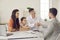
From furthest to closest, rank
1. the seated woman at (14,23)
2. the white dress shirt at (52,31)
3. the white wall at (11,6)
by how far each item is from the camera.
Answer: the white wall at (11,6) < the seated woman at (14,23) < the white dress shirt at (52,31)

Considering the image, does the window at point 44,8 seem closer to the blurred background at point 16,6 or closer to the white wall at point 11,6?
the blurred background at point 16,6

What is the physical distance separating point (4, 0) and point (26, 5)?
83 centimetres

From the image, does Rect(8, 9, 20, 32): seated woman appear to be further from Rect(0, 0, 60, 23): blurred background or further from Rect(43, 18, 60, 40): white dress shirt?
Rect(0, 0, 60, 23): blurred background

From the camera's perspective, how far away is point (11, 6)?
17.4ft

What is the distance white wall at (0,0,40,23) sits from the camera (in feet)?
17.2

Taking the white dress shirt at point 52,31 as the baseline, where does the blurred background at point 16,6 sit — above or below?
above

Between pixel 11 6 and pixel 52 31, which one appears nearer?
pixel 52 31

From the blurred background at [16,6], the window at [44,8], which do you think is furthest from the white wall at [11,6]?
the window at [44,8]

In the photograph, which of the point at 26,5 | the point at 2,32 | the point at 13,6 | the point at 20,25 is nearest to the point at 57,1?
the point at 26,5

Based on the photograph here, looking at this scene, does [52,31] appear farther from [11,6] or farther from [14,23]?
[11,6]

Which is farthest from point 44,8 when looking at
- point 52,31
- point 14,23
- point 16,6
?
point 52,31

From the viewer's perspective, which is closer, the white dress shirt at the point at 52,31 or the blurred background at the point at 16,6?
the white dress shirt at the point at 52,31

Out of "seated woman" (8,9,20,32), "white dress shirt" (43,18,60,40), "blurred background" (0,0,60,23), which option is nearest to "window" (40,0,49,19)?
"blurred background" (0,0,60,23)

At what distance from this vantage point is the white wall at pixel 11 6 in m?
5.23
